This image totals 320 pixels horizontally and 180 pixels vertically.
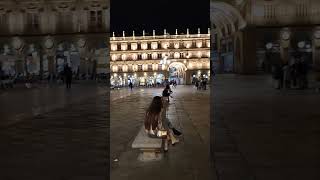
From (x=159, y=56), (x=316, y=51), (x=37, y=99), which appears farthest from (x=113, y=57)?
(x=316, y=51)

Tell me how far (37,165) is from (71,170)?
1.89ft

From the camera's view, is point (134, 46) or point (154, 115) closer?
point (154, 115)

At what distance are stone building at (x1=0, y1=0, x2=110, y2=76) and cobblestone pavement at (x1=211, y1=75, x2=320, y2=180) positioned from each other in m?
12.6

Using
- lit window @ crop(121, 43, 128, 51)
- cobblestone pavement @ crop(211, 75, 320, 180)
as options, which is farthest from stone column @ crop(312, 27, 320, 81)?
lit window @ crop(121, 43, 128, 51)

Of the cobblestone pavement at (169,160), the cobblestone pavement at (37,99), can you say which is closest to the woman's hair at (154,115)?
the cobblestone pavement at (169,160)

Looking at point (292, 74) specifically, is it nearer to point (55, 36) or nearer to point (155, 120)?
point (155, 120)

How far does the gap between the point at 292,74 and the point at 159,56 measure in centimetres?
5151

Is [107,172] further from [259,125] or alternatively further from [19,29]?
[19,29]

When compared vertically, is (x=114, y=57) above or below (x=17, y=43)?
above

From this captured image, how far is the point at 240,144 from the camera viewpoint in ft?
23.4

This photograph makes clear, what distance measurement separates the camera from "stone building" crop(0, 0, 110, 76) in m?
21.2

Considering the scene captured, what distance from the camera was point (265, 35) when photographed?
17.2 meters

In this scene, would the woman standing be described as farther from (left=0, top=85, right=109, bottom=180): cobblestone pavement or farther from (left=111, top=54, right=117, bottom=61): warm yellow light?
(left=111, top=54, right=117, bottom=61): warm yellow light

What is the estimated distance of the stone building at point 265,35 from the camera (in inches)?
632
